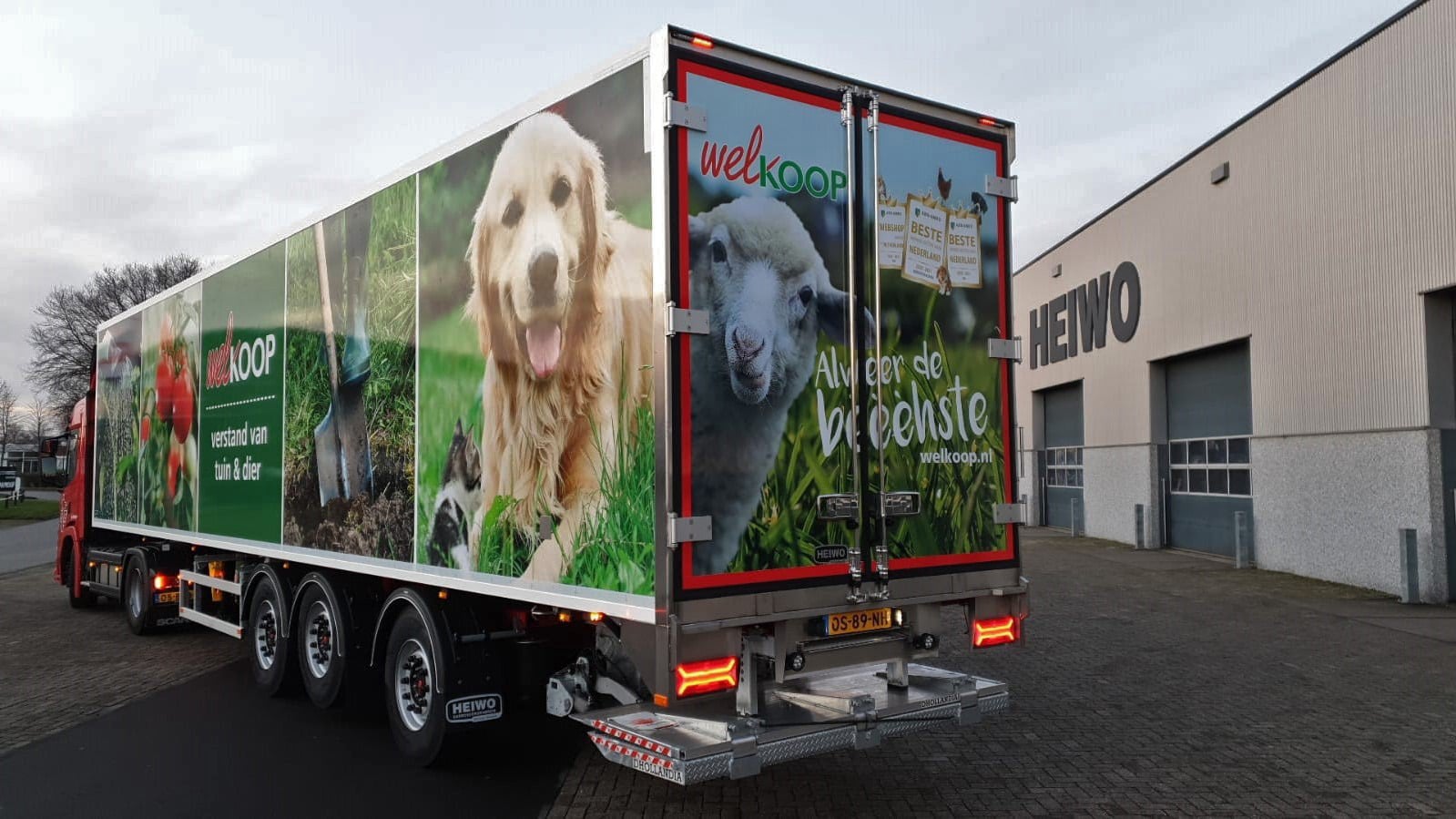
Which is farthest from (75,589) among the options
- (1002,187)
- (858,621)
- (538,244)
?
(1002,187)

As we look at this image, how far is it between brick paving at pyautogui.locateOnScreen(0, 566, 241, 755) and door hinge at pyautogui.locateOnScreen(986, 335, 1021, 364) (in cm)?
706

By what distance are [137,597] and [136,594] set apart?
2.5 inches

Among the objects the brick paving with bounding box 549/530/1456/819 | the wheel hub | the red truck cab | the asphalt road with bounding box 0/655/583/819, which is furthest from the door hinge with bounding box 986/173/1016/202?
the red truck cab

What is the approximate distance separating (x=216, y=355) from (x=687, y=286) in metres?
6.73

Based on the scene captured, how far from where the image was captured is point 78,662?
416 inches

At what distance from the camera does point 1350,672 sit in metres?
8.95

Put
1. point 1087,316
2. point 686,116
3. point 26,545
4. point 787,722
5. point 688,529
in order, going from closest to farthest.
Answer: point 688,529 < point 686,116 < point 787,722 < point 1087,316 < point 26,545

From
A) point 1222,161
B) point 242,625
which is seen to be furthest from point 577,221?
point 1222,161

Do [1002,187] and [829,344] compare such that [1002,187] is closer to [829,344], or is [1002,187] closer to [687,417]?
[829,344]

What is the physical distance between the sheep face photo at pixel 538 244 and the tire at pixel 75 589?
11.6 meters

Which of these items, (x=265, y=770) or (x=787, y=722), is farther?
(x=265, y=770)

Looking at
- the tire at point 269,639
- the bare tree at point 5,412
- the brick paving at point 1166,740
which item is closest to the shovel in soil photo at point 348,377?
the tire at point 269,639

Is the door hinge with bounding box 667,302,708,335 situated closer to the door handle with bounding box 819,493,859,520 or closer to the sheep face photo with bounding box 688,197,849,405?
the sheep face photo with bounding box 688,197,849,405

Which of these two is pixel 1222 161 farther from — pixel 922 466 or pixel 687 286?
pixel 687 286
